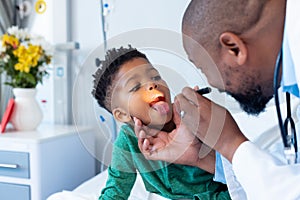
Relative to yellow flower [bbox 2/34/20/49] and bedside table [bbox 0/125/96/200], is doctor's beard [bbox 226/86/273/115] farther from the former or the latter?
yellow flower [bbox 2/34/20/49]

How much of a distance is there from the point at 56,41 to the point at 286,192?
5.13ft

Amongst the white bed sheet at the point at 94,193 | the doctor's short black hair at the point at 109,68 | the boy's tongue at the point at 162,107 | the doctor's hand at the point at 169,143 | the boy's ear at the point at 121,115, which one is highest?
the doctor's short black hair at the point at 109,68

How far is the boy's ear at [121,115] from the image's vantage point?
2.06 feet

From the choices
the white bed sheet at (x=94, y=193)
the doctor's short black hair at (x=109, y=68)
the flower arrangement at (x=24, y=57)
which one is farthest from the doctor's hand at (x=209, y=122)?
the flower arrangement at (x=24, y=57)

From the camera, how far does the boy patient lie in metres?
0.60

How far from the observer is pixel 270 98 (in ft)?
→ 2.11

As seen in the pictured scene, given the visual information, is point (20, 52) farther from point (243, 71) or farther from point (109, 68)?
point (243, 71)

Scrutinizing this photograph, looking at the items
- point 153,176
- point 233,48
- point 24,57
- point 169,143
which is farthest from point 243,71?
point 24,57

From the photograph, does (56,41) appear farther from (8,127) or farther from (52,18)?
(8,127)

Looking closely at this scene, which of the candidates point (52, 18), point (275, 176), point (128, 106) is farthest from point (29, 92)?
point (275, 176)

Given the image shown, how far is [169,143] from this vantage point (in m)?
0.65

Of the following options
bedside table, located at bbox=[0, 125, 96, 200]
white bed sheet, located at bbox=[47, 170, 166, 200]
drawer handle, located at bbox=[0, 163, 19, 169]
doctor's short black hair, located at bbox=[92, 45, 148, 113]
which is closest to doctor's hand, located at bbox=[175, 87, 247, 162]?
doctor's short black hair, located at bbox=[92, 45, 148, 113]

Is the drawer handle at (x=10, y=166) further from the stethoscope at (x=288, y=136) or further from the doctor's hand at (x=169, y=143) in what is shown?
the stethoscope at (x=288, y=136)

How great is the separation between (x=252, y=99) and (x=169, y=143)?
17cm
